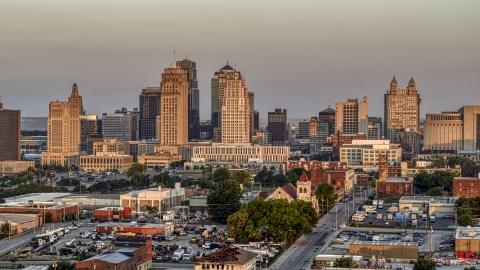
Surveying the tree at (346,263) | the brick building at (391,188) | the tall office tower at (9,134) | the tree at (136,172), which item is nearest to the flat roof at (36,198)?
the tree at (136,172)

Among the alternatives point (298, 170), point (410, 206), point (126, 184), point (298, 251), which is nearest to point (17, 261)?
point (298, 251)

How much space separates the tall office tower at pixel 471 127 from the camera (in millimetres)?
183750

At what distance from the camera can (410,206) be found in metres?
80.6

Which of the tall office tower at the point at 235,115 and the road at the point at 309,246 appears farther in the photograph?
the tall office tower at the point at 235,115

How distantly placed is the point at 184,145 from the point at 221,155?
28.5 ft

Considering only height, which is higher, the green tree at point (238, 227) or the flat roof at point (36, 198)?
the flat roof at point (36, 198)

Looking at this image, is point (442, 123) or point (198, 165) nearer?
point (198, 165)

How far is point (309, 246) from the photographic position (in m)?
62.2

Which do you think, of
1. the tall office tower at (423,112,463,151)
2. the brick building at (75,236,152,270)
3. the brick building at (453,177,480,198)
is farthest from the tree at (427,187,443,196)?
the tall office tower at (423,112,463,151)

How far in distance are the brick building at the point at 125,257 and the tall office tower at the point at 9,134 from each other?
333 ft

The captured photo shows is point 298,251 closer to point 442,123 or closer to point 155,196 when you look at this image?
point 155,196

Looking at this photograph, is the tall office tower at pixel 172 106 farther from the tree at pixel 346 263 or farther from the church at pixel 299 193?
the tree at pixel 346 263

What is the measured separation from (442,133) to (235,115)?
41.4 meters

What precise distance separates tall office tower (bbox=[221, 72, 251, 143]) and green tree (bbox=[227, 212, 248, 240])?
345 feet
